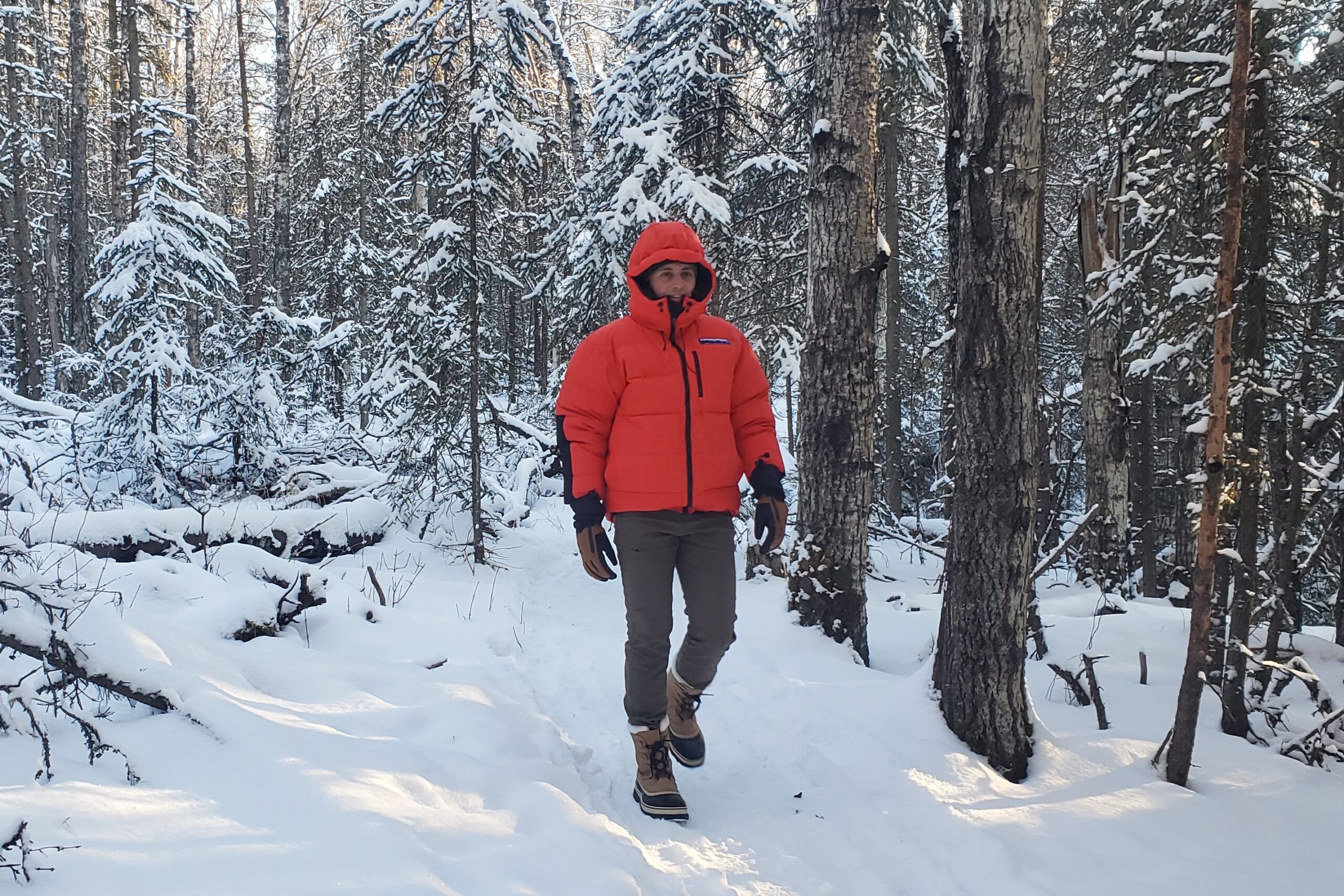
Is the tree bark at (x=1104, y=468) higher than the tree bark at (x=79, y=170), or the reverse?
the tree bark at (x=79, y=170)

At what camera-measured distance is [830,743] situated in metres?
4.13

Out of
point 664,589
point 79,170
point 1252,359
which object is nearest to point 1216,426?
point 1252,359

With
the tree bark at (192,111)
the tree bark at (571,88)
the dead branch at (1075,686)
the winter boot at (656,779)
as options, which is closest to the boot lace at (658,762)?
the winter boot at (656,779)

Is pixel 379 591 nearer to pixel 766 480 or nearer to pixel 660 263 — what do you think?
pixel 766 480

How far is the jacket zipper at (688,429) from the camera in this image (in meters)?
3.52

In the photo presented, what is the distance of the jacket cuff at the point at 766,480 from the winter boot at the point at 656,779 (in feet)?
3.94

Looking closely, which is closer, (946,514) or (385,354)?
(385,354)

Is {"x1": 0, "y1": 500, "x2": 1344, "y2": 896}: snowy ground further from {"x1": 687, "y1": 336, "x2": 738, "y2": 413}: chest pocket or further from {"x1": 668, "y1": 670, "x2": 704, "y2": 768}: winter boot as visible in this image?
{"x1": 687, "y1": 336, "x2": 738, "y2": 413}: chest pocket

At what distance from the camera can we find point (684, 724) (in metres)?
3.95

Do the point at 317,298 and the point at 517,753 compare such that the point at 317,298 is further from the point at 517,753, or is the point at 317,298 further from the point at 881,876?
the point at 881,876

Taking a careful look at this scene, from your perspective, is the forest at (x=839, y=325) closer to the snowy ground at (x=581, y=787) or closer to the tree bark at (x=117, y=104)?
the snowy ground at (x=581, y=787)

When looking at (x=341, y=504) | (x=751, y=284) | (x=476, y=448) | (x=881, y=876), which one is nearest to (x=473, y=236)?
(x=476, y=448)

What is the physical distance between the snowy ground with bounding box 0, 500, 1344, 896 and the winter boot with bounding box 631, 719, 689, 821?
6cm

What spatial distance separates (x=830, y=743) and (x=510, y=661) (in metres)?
2.39
